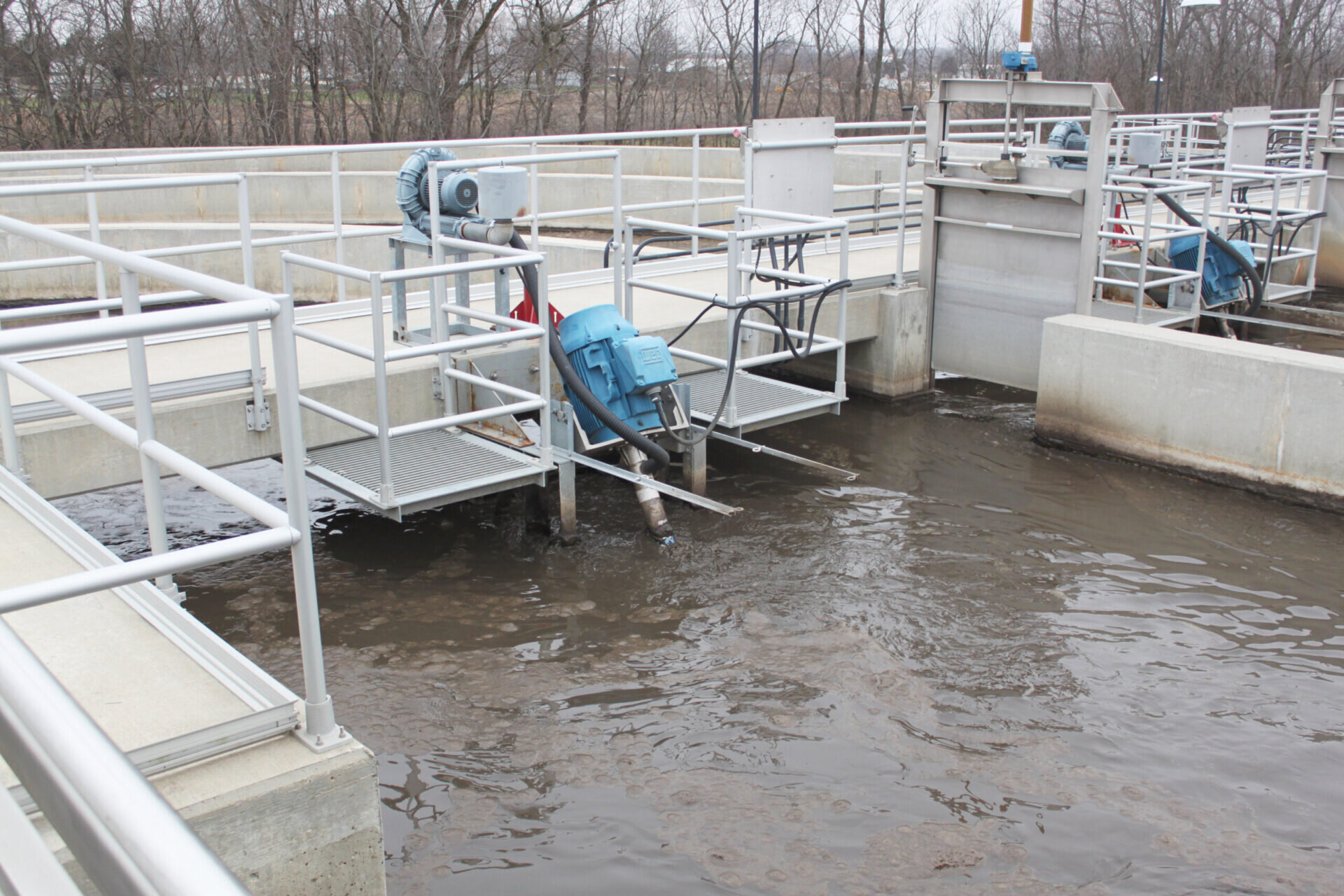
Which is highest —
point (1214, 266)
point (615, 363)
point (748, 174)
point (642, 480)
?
point (748, 174)

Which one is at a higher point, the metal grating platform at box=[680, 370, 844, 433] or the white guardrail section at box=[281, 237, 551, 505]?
the white guardrail section at box=[281, 237, 551, 505]

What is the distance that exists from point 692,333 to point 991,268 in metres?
2.69

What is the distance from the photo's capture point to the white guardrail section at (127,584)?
0.92 m

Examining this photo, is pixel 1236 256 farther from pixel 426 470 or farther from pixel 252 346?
pixel 252 346

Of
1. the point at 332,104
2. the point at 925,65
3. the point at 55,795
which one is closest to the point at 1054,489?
the point at 55,795

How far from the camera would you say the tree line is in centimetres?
2122

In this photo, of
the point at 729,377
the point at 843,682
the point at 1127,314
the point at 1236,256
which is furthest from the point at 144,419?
Answer: the point at 1236,256

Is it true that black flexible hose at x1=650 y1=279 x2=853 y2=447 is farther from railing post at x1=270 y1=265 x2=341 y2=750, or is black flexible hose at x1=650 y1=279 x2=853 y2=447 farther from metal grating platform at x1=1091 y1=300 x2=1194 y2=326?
railing post at x1=270 y1=265 x2=341 y2=750

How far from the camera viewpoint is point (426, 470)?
6.23 m

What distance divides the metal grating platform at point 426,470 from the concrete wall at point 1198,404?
4.23m

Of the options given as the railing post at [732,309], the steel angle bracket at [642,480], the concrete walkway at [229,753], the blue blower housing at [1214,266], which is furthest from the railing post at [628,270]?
the blue blower housing at [1214,266]

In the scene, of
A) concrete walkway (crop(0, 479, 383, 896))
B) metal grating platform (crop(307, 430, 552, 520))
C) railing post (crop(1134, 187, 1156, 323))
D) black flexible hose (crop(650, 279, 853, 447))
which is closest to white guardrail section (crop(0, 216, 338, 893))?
concrete walkway (crop(0, 479, 383, 896))

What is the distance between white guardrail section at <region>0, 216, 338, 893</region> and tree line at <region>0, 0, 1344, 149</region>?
19312 mm

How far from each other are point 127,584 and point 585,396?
3.67 metres
